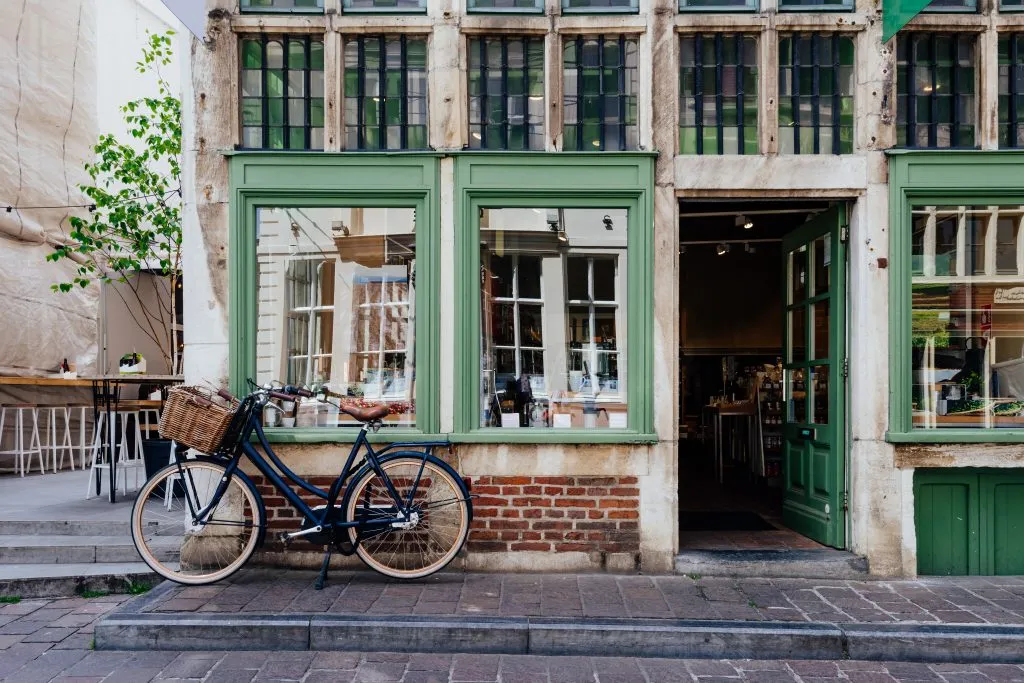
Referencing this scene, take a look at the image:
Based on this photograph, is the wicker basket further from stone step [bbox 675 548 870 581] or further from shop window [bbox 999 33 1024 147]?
shop window [bbox 999 33 1024 147]

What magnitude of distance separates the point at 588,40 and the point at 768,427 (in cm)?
592

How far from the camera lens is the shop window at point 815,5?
577cm

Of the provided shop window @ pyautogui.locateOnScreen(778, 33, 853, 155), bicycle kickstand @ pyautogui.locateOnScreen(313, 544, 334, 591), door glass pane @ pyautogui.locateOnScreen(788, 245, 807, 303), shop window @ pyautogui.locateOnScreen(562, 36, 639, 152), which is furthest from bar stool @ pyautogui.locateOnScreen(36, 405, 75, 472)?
shop window @ pyautogui.locateOnScreen(778, 33, 853, 155)

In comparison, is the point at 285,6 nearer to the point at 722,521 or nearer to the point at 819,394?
the point at 819,394

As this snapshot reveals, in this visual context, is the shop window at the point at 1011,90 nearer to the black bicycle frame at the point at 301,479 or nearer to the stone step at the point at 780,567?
the stone step at the point at 780,567

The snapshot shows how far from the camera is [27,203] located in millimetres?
10430

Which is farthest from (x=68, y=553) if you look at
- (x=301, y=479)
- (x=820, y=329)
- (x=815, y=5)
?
(x=815, y=5)

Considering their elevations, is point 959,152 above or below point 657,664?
above

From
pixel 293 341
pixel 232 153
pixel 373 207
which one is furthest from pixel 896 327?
pixel 232 153

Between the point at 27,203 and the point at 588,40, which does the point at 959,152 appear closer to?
the point at 588,40

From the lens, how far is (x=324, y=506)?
5473mm

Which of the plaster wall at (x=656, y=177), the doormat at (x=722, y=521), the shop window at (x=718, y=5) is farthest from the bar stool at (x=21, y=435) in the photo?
the shop window at (x=718, y=5)

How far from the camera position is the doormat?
677 centimetres

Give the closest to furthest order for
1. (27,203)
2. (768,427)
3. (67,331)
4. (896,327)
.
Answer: (896,327) → (768,427) → (27,203) → (67,331)
